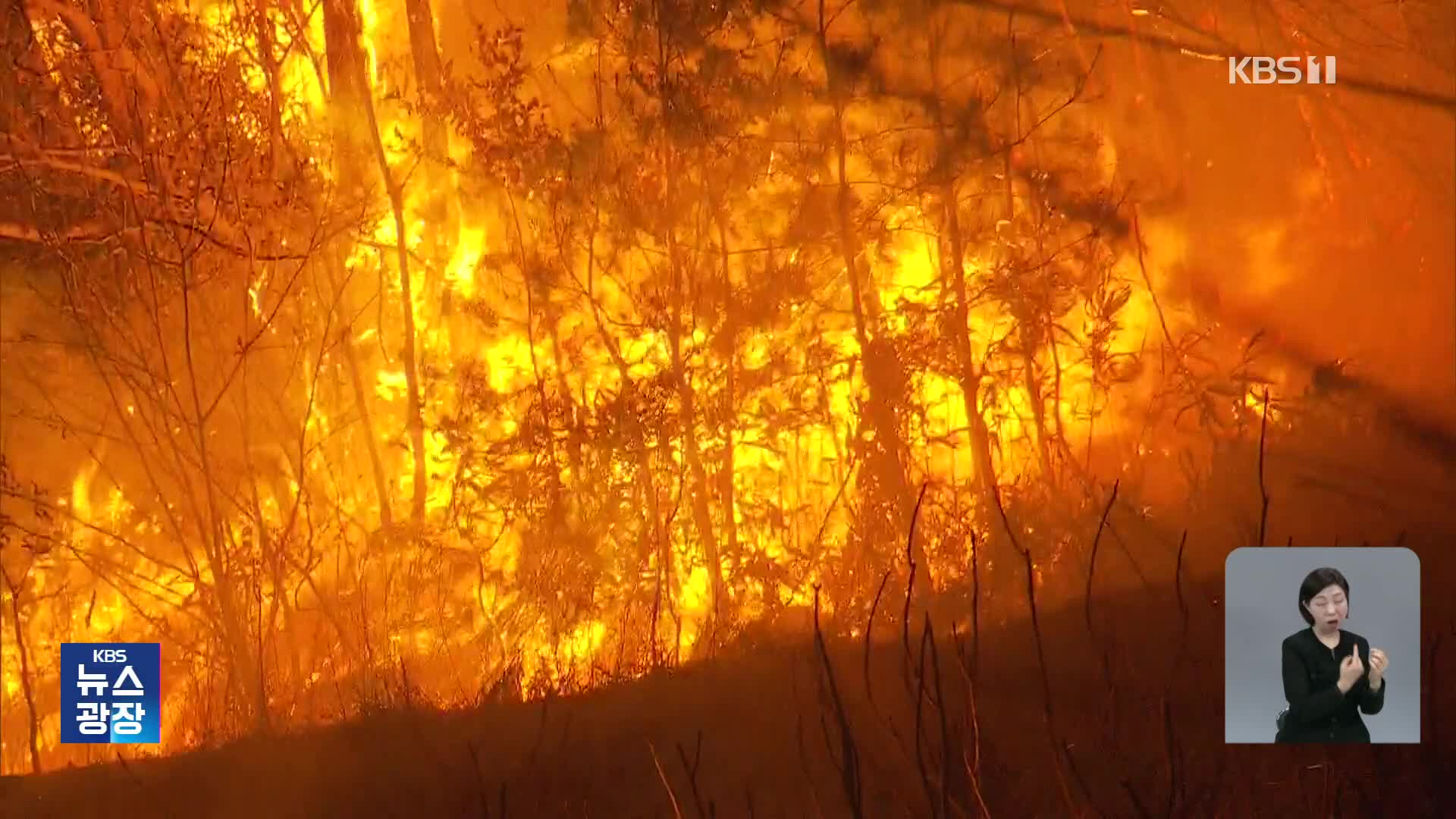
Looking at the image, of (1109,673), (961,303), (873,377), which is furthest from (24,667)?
(1109,673)

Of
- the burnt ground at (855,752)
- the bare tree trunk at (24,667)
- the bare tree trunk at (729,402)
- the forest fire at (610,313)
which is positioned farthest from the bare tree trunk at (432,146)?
the bare tree trunk at (24,667)

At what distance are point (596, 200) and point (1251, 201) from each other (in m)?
1.76

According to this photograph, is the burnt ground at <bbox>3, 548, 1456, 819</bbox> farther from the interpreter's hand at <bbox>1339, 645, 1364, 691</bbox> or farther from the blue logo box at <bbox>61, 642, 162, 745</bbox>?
the blue logo box at <bbox>61, 642, 162, 745</bbox>

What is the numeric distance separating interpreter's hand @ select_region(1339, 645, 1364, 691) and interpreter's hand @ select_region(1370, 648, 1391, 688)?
2cm

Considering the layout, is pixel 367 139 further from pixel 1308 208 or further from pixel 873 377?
pixel 1308 208

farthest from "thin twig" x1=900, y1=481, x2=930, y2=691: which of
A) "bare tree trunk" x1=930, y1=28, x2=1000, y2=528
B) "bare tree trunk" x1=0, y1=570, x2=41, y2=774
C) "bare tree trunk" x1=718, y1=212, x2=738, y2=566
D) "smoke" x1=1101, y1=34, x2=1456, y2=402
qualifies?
"bare tree trunk" x1=0, y1=570, x2=41, y2=774

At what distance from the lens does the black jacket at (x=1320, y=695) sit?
2.27 metres

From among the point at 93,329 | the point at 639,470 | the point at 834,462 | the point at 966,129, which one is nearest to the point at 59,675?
the point at 93,329

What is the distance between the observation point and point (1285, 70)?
10.1 feet

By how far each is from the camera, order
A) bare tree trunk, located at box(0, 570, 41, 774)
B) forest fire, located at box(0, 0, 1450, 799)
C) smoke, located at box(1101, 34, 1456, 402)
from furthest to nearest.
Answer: bare tree trunk, located at box(0, 570, 41, 774) < forest fire, located at box(0, 0, 1450, 799) < smoke, located at box(1101, 34, 1456, 402)

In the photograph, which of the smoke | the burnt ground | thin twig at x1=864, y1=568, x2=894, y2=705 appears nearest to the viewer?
thin twig at x1=864, y1=568, x2=894, y2=705

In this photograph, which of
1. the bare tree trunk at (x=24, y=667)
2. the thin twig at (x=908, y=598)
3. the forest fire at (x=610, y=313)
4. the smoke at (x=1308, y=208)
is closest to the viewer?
the thin twig at (x=908, y=598)

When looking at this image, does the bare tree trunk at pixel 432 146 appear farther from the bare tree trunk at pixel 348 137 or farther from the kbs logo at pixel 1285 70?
the kbs logo at pixel 1285 70

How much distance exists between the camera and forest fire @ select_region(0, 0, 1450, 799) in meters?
3.17
